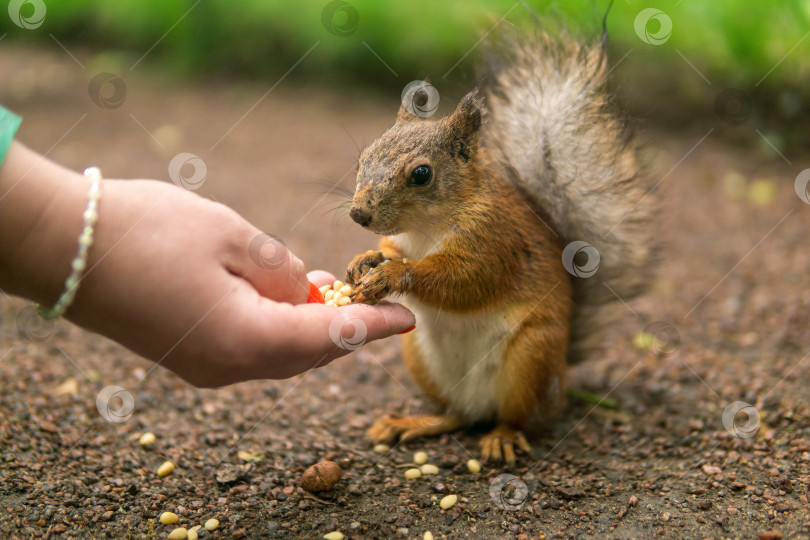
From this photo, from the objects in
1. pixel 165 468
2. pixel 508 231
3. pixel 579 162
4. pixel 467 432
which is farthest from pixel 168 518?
pixel 579 162

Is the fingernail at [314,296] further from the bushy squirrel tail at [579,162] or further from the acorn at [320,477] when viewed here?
the bushy squirrel tail at [579,162]

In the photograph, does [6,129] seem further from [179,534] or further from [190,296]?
[179,534]

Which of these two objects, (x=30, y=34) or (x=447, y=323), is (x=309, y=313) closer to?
(x=447, y=323)

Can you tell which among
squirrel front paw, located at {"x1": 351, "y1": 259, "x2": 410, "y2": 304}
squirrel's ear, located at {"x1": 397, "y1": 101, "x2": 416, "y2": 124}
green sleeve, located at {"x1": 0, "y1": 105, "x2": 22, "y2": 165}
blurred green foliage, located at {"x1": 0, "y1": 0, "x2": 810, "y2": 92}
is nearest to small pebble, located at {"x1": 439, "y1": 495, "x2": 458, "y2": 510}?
squirrel front paw, located at {"x1": 351, "y1": 259, "x2": 410, "y2": 304}

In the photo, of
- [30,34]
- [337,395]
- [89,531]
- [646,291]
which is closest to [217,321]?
[89,531]

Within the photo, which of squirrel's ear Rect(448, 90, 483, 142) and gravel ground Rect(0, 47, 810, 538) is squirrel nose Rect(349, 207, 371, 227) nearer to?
squirrel's ear Rect(448, 90, 483, 142)

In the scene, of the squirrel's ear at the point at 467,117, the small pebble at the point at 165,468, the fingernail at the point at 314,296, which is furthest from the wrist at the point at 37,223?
the squirrel's ear at the point at 467,117
